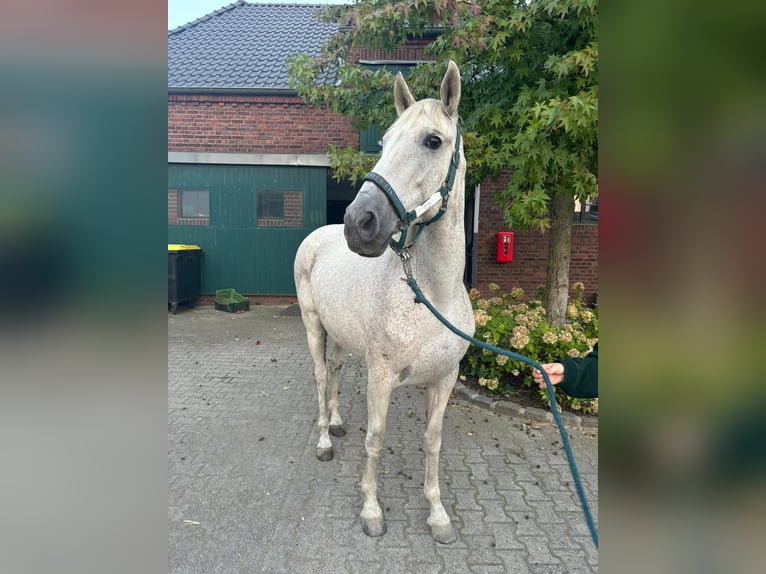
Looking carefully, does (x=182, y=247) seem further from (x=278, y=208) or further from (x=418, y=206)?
(x=418, y=206)

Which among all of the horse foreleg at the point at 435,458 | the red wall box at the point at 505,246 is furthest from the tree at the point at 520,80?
the red wall box at the point at 505,246

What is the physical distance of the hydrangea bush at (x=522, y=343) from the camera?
423 centimetres

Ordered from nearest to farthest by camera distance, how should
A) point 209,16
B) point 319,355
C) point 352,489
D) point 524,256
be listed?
point 352,489, point 319,355, point 524,256, point 209,16

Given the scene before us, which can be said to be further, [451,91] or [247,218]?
[247,218]

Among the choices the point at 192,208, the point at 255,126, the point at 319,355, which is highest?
the point at 255,126

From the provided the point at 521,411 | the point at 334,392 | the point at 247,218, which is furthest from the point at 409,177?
the point at 247,218

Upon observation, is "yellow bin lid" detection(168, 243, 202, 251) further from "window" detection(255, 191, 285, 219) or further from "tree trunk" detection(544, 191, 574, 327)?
"tree trunk" detection(544, 191, 574, 327)

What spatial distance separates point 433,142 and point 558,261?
382 cm

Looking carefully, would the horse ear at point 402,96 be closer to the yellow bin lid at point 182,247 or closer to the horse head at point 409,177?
the horse head at point 409,177

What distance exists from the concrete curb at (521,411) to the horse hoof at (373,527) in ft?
7.05

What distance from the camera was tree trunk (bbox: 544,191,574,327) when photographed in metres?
5.02

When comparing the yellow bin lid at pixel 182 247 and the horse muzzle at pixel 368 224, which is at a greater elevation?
the horse muzzle at pixel 368 224

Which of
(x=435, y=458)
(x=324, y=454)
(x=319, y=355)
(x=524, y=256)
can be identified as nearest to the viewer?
(x=435, y=458)

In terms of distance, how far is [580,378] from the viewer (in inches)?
65.5
